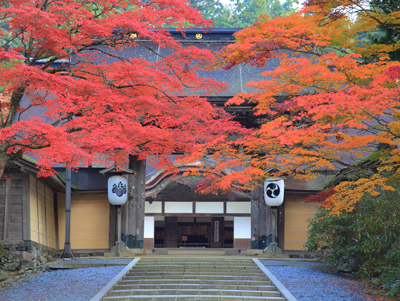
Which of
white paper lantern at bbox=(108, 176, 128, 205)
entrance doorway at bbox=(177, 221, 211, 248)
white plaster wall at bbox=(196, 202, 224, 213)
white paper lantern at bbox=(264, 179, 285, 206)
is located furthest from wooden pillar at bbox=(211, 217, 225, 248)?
white paper lantern at bbox=(108, 176, 128, 205)

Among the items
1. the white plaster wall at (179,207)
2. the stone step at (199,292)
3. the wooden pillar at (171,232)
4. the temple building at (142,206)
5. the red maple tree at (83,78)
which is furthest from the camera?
the wooden pillar at (171,232)

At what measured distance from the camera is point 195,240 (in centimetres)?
2231

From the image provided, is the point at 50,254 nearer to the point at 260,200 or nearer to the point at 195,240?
the point at 260,200

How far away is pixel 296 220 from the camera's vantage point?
51.3 feet

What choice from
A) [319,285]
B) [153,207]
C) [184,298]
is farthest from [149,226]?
[319,285]

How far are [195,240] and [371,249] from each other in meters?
14.1

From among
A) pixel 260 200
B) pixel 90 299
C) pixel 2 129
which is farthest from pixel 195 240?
pixel 2 129

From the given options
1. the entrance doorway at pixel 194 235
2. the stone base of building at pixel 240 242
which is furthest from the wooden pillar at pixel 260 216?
the entrance doorway at pixel 194 235

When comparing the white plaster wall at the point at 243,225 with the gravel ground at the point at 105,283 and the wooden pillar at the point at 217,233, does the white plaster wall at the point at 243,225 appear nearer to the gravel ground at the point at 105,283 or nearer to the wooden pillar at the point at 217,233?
the wooden pillar at the point at 217,233

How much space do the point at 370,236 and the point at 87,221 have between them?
9.91 metres

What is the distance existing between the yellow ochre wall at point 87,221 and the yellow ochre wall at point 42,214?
0.43 metres

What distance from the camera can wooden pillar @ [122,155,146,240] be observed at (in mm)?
15156

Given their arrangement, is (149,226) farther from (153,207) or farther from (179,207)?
(179,207)

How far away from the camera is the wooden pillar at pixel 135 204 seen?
15156 mm
